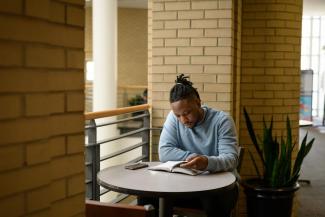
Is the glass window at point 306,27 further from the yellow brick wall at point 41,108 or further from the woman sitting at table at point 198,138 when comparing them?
the yellow brick wall at point 41,108

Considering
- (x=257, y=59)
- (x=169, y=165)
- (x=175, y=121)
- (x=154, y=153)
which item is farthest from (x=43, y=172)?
(x=257, y=59)

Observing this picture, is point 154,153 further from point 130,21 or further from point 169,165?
point 130,21

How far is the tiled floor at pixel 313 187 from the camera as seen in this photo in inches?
204

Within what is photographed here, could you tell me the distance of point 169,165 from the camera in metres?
2.67

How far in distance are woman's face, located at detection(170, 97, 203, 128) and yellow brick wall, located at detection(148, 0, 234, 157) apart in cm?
104

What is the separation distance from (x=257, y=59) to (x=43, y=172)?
4.09 meters

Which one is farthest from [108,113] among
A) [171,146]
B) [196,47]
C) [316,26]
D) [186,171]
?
[316,26]

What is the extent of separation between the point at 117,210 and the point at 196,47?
2629 millimetres

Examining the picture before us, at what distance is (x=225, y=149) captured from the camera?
113 inches

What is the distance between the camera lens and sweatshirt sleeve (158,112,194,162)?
2912mm

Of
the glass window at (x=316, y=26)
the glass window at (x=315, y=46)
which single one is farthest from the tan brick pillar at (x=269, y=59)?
the glass window at (x=315, y=46)

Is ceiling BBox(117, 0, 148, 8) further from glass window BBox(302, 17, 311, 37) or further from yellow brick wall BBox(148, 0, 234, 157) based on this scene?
yellow brick wall BBox(148, 0, 234, 157)

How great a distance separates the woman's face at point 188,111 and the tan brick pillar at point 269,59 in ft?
7.18

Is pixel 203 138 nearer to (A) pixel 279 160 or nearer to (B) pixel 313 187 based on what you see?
(A) pixel 279 160
